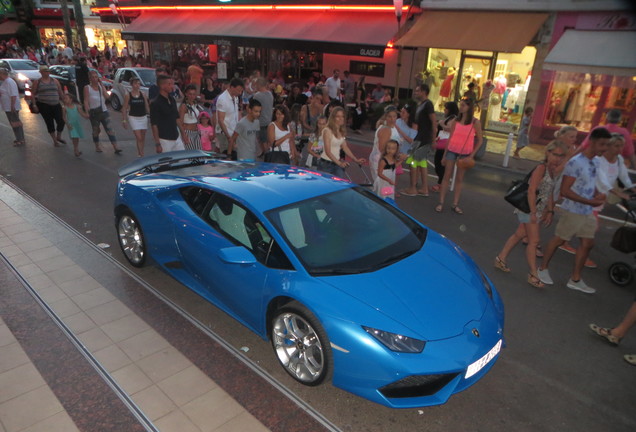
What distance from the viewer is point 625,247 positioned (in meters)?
5.14

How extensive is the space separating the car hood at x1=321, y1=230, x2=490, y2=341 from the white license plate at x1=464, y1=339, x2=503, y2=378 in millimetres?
256

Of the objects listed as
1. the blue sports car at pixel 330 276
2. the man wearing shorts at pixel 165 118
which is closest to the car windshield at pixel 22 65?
the man wearing shorts at pixel 165 118

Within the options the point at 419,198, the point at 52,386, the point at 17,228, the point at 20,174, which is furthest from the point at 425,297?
the point at 20,174

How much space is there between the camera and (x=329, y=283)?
341 centimetres

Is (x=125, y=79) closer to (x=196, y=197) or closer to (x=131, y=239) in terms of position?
(x=131, y=239)

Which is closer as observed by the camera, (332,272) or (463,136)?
(332,272)

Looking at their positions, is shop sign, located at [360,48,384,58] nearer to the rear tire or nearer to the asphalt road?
the asphalt road

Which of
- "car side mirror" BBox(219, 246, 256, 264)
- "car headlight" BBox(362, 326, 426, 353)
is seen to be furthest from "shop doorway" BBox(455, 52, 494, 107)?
"car headlight" BBox(362, 326, 426, 353)

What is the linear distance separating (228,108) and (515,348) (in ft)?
20.6

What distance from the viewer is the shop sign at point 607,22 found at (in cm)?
1205

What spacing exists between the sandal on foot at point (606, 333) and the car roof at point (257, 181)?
2.84m

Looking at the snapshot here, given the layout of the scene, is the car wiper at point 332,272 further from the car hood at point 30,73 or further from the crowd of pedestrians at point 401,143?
the car hood at point 30,73

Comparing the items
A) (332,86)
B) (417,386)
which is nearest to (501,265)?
(417,386)

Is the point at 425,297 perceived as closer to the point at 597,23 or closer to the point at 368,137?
the point at 368,137
